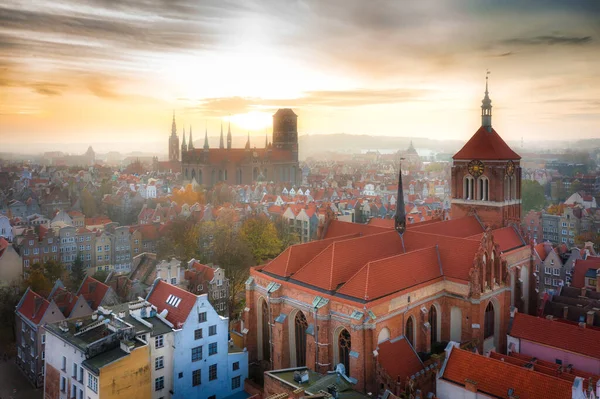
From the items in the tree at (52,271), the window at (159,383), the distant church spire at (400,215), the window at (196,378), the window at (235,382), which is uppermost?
the distant church spire at (400,215)

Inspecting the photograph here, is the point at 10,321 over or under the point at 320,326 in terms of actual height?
under

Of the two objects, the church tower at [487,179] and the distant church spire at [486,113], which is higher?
the distant church spire at [486,113]

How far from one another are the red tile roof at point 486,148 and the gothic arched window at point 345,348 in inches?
1019

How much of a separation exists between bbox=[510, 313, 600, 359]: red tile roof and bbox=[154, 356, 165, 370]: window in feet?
81.2

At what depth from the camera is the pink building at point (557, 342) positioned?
33875 millimetres

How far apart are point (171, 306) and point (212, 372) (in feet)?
18.5

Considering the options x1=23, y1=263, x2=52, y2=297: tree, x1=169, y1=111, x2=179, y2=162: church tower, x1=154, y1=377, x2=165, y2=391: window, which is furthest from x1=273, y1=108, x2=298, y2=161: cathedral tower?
x1=154, y1=377, x2=165, y2=391: window

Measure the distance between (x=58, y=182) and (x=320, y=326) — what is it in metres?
75.6

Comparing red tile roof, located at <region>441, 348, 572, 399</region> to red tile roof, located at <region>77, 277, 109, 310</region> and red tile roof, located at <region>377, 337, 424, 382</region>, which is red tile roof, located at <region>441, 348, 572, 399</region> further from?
red tile roof, located at <region>77, 277, 109, 310</region>

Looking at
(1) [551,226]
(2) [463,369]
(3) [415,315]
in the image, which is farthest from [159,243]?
(1) [551,226]

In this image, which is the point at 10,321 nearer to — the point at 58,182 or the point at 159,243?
the point at 159,243

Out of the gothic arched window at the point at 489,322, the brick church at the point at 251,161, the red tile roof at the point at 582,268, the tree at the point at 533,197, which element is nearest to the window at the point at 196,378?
the gothic arched window at the point at 489,322

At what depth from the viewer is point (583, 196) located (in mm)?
102312

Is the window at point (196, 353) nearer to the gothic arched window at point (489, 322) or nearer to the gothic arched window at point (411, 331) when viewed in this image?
the gothic arched window at point (411, 331)
